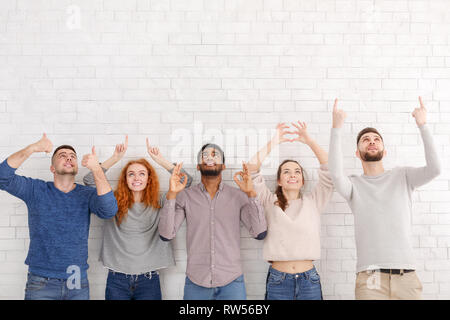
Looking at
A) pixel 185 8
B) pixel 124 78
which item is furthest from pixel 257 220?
pixel 185 8

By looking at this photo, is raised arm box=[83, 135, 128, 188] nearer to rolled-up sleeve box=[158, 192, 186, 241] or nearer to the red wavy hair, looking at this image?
the red wavy hair

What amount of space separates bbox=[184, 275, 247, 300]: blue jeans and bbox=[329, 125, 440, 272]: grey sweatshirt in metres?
0.78

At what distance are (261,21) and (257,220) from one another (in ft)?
4.93

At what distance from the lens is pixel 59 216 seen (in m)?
2.37

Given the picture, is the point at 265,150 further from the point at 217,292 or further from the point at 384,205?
the point at 217,292

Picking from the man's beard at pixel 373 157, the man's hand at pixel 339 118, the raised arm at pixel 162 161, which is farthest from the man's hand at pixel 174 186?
the man's beard at pixel 373 157

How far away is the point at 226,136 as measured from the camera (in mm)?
2758

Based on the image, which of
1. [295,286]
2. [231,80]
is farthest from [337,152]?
[231,80]

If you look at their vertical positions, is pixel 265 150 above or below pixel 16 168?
above

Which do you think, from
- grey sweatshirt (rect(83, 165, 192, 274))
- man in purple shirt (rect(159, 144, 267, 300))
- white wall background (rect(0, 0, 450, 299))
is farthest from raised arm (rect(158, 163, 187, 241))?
white wall background (rect(0, 0, 450, 299))

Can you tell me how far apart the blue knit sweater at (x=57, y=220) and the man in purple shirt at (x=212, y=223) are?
42cm

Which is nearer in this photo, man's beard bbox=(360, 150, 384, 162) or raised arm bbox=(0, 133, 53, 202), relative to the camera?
raised arm bbox=(0, 133, 53, 202)

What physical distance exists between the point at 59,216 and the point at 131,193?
0.47 metres

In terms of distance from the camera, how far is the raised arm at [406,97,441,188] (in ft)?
7.17
